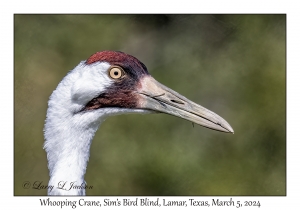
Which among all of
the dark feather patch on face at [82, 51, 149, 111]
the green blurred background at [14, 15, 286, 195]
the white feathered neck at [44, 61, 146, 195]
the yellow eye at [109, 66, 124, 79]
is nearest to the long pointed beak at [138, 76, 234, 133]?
the dark feather patch on face at [82, 51, 149, 111]

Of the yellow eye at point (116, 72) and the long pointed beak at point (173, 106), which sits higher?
the yellow eye at point (116, 72)

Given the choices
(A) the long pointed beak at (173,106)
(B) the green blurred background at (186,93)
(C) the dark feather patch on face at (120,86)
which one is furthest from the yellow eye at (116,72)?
(B) the green blurred background at (186,93)

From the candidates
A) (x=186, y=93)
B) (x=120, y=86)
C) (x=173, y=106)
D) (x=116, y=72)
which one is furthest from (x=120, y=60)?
(x=186, y=93)

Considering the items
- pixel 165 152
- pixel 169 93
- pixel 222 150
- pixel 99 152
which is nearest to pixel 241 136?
pixel 222 150

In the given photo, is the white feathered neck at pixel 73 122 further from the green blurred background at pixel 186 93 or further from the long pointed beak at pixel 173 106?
the green blurred background at pixel 186 93

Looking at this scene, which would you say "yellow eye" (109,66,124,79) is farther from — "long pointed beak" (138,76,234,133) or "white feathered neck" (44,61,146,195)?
"long pointed beak" (138,76,234,133)
